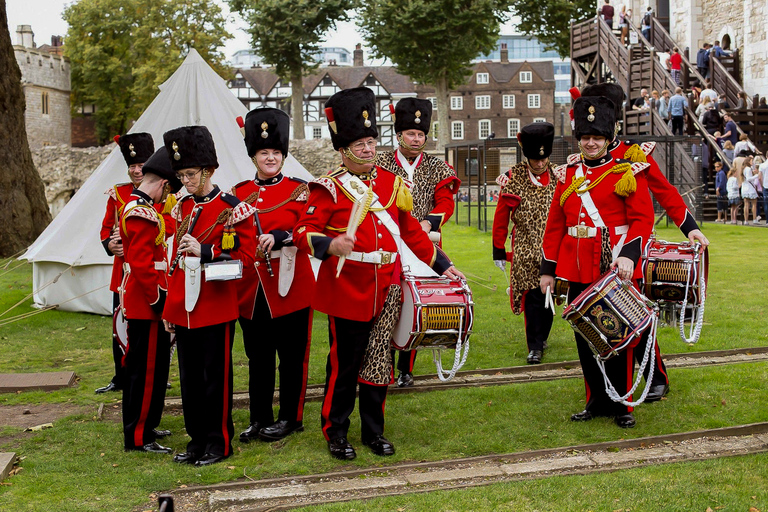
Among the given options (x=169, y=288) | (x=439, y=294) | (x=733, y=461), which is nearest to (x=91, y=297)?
(x=169, y=288)

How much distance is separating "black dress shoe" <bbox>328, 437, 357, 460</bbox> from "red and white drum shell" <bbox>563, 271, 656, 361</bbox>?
1602 mm

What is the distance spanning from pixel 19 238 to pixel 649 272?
12631mm

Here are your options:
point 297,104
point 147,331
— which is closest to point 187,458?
point 147,331

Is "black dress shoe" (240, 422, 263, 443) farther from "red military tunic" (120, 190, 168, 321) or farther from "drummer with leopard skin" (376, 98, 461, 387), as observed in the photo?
"drummer with leopard skin" (376, 98, 461, 387)

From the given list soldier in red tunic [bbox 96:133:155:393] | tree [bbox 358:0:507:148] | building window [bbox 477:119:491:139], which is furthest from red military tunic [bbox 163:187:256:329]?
building window [bbox 477:119:491:139]

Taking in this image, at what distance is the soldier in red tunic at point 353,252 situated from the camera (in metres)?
5.41

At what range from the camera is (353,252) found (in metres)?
5.40

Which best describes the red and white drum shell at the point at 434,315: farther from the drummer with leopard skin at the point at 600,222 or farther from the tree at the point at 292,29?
the tree at the point at 292,29

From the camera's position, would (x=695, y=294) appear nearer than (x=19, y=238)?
Yes

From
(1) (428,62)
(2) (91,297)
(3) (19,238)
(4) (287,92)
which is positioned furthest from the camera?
(4) (287,92)

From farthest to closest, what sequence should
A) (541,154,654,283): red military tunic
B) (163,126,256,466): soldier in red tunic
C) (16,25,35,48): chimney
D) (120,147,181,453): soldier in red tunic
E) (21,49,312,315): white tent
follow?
(16,25,35,48): chimney < (21,49,312,315): white tent < (541,154,654,283): red military tunic < (120,147,181,453): soldier in red tunic < (163,126,256,466): soldier in red tunic

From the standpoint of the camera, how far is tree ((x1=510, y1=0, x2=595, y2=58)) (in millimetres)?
41125

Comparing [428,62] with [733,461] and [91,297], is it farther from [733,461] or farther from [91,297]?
[733,461]

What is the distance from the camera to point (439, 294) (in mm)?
5441
